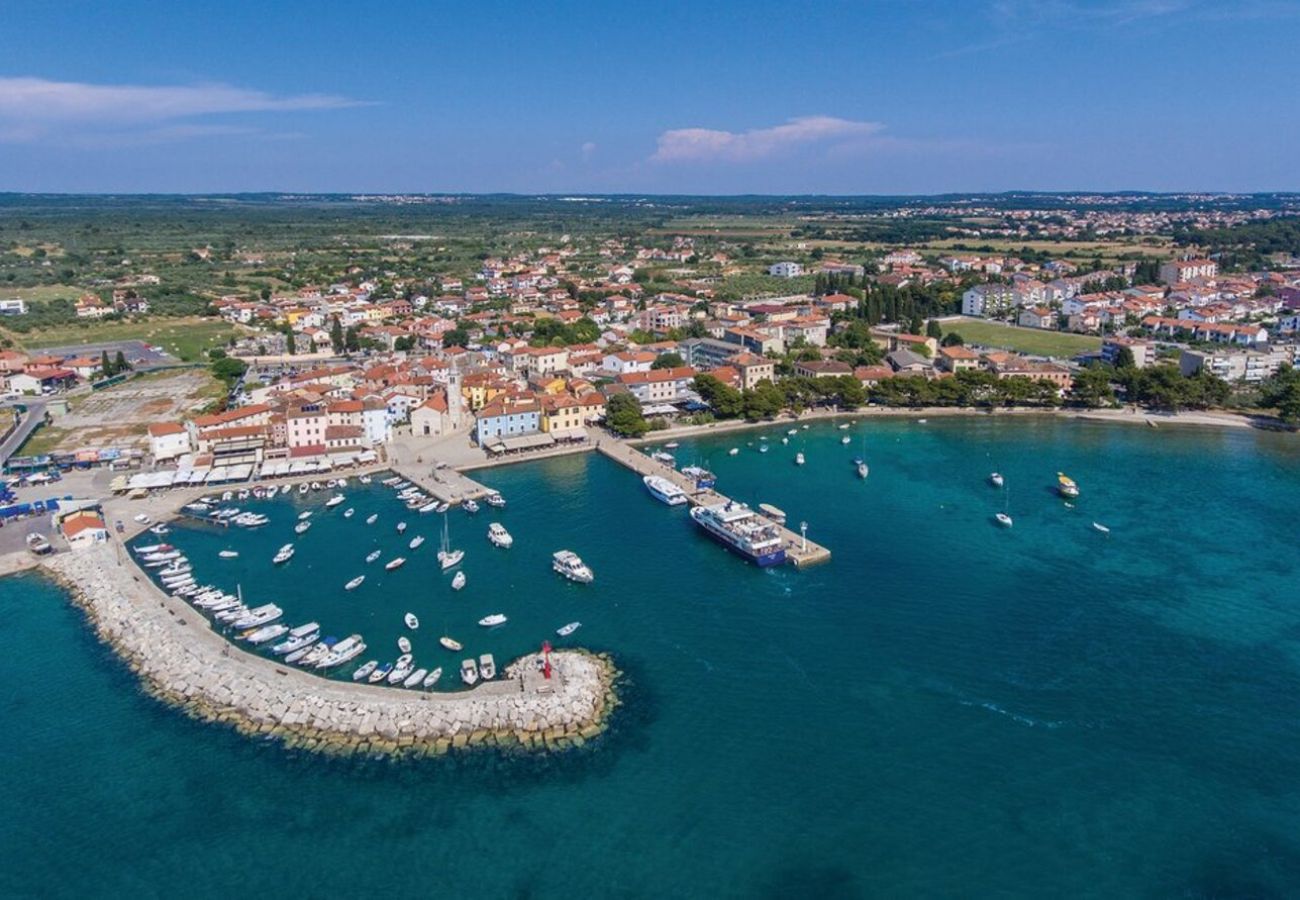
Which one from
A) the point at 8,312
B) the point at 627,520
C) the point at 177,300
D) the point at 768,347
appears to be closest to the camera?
the point at 627,520

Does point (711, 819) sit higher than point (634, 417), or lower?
lower

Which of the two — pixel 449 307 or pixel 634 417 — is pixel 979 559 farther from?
pixel 449 307

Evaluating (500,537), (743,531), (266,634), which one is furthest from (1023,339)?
(266,634)

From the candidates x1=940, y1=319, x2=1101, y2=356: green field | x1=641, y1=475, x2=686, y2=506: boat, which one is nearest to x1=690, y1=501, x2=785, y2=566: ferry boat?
x1=641, y1=475, x2=686, y2=506: boat

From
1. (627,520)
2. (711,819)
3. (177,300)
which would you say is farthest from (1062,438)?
(177,300)

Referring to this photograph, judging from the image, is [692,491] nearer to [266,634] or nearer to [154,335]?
[266,634]

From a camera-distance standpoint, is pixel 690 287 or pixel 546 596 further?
pixel 690 287

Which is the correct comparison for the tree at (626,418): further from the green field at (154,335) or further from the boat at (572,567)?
the green field at (154,335)
